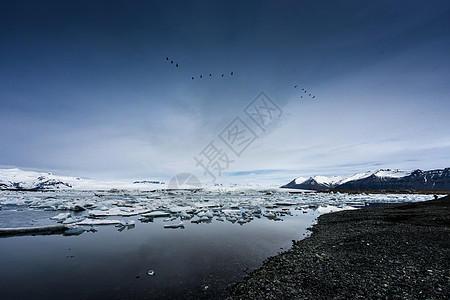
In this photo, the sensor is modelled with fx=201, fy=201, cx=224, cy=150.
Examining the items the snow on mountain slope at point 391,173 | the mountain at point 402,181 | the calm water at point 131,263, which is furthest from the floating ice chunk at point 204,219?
the snow on mountain slope at point 391,173

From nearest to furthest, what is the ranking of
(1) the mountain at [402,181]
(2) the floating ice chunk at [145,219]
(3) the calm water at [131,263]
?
(3) the calm water at [131,263] → (2) the floating ice chunk at [145,219] → (1) the mountain at [402,181]

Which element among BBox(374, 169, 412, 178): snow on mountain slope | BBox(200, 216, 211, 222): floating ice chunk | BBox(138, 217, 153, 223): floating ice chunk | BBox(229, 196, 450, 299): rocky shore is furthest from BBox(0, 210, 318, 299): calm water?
BBox(374, 169, 412, 178): snow on mountain slope

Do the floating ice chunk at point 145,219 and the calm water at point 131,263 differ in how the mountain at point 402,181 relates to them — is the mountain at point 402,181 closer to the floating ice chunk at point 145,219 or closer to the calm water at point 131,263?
the floating ice chunk at point 145,219

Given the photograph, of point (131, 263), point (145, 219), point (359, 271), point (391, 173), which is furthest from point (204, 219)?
point (391, 173)

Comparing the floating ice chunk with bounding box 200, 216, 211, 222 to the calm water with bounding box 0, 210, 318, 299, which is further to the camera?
the floating ice chunk with bounding box 200, 216, 211, 222

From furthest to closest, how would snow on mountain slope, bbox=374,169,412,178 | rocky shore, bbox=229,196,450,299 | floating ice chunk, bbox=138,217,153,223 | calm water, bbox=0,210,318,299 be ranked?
snow on mountain slope, bbox=374,169,412,178 → floating ice chunk, bbox=138,217,153,223 → calm water, bbox=0,210,318,299 → rocky shore, bbox=229,196,450,299

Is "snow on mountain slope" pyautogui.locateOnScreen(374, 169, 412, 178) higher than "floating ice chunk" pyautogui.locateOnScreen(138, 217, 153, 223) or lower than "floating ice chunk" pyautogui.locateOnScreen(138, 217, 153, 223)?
higher

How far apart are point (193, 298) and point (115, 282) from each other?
233 cm

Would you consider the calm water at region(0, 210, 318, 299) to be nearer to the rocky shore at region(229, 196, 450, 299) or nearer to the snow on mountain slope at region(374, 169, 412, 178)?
the rocky shore at region(229, 196, 450, 299)

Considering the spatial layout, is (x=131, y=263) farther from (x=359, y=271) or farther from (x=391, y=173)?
(x=391, y=173)

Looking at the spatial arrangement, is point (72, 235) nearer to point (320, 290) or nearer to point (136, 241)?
point (136, 241)

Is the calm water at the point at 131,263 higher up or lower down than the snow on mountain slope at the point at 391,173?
lower down

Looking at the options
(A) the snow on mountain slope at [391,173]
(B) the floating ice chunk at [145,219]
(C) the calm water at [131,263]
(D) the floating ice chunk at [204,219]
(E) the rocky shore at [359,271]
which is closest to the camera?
(E) the rocky shore at [359,271]

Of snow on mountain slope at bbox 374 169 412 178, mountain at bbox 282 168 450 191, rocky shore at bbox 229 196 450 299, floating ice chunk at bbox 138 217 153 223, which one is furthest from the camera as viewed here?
snow on mountain slope at bbox 374 169 412 178
